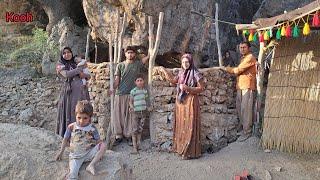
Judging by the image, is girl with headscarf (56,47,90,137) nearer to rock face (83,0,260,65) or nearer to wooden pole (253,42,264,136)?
rock face (83,0,260,65)

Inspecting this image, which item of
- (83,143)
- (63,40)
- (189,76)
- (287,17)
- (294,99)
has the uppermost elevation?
(63,40)

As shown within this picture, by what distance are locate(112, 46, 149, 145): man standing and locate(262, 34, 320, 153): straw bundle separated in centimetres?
233

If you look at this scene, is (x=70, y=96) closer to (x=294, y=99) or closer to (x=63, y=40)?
(x=294, y=99)

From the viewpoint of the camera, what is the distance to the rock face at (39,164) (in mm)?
4391

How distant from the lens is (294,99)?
23.5 feet

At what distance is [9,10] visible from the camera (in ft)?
46.5

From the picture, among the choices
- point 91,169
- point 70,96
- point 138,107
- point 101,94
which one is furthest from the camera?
point 101,94

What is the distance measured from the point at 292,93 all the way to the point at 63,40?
6850mm

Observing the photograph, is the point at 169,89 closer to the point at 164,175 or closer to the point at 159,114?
the point at 159,114

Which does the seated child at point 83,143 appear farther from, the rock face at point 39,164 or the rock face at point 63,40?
the rock face at point 63,40

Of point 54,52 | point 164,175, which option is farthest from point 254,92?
point 54,52

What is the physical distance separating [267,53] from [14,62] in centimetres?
733

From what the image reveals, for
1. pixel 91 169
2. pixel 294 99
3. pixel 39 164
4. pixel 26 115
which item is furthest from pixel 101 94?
pixel 91 169

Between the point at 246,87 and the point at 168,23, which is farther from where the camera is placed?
the point at 168,23
